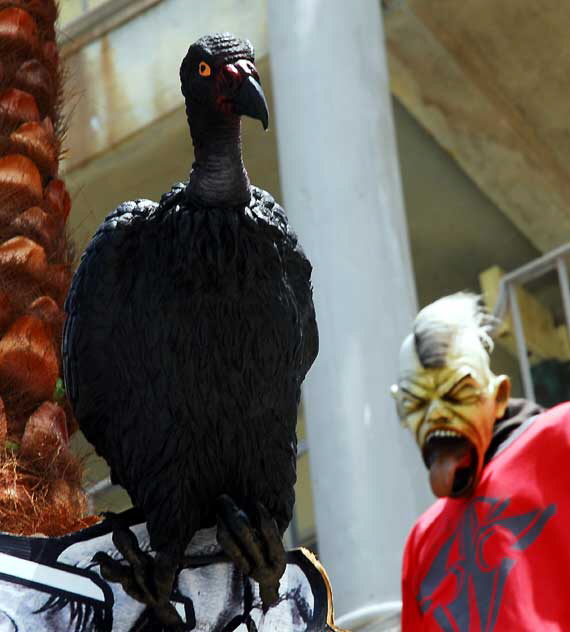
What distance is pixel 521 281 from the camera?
5160 millimetres

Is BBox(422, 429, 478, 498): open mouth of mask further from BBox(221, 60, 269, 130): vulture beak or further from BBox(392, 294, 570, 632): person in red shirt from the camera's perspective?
BBox(221, 60, 269, 130): vulture beak

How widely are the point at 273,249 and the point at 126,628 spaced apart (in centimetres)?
35

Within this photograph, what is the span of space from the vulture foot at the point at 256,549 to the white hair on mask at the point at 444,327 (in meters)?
1.81

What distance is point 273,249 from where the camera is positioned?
1.45m

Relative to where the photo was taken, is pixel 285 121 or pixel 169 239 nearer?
pixel 169 239

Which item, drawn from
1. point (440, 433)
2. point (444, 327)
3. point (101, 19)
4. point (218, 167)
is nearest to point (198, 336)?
point (218, 167)

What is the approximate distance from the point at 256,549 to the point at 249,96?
39cm

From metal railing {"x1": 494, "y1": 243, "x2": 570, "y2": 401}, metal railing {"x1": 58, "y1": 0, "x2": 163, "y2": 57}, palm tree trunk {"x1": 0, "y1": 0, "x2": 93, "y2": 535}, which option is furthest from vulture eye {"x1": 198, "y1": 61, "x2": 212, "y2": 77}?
metal railing {"x1": 58, "y1": 0, "x2": 163, "y2": 57}

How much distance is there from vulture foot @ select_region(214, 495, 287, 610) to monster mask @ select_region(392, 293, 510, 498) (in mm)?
1575

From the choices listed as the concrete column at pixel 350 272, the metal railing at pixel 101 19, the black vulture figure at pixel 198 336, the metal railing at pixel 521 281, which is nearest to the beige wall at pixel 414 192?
the metal railing at pixel 101 19

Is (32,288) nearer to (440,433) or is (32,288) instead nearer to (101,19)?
(440,433)

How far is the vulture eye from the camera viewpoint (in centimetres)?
141

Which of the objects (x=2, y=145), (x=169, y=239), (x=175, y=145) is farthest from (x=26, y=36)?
(x=175, y=145)

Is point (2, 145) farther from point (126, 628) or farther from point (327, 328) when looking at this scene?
point (327, 328)
